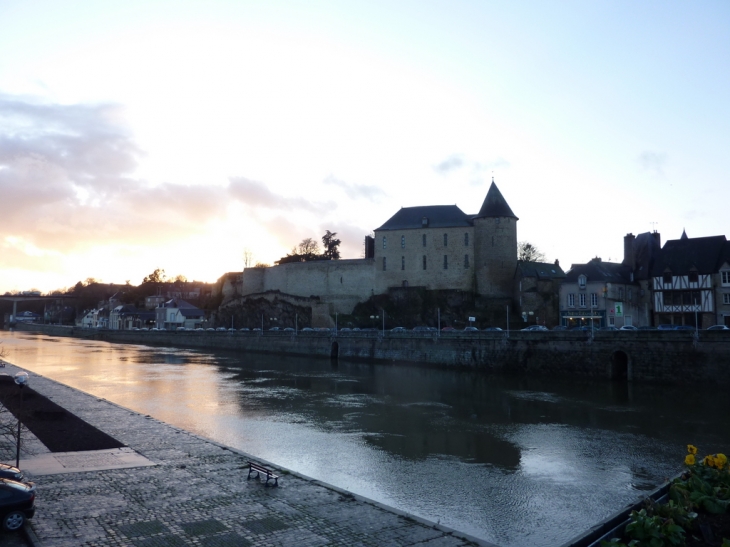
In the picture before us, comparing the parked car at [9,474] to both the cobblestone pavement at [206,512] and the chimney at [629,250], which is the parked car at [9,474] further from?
the chimney at [629,250]

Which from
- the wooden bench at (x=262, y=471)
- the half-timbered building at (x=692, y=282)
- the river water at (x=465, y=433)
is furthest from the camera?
the half-timbered building at (x=692, y=282)

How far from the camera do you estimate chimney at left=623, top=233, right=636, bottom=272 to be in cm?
3812

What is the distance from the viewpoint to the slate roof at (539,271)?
42.9 metres

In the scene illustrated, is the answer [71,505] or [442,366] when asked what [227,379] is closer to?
[442,366]

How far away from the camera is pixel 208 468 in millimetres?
9617

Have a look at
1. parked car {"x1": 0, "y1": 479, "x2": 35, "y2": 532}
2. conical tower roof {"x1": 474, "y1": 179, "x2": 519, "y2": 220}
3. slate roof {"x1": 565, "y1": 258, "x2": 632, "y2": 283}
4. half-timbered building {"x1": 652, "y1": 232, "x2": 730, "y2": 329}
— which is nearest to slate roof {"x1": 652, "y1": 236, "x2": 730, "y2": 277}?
half-timbered building {"x1": 652, "y1": 232, "x2": 730, "y2": 329}

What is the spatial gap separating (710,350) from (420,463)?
16.0 meters

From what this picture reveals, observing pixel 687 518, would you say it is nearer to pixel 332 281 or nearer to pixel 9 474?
pixel 9 474

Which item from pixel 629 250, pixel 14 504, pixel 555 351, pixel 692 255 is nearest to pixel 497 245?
pixel 629 250

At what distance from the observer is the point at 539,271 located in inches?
1746

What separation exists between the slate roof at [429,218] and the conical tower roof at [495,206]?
205 cm

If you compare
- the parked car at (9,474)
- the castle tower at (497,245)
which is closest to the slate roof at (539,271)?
the castle tower at (497,245)

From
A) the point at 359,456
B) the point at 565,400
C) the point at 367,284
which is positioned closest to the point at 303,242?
the point at 367,284

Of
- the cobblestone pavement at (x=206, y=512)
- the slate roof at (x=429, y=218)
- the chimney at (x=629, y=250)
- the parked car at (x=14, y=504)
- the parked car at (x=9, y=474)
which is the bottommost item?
the cobblestone pavement at (x=206, y=512)
